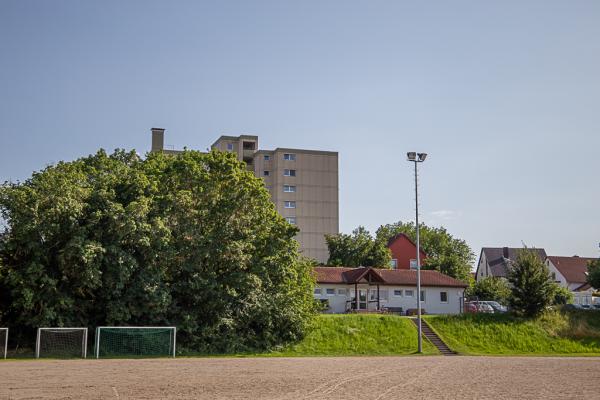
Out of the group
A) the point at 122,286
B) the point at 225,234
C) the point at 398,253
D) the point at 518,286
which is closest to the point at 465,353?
the point at 518,286

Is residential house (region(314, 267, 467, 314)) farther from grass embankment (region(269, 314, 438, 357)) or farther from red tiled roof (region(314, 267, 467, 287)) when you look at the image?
grass embankment (region(269, 314, 438, 357))

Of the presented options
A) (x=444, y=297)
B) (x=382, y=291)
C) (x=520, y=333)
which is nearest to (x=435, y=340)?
(x=520, y=333)

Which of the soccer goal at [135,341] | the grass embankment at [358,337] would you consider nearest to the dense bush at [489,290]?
the grass embankment at [358,337]

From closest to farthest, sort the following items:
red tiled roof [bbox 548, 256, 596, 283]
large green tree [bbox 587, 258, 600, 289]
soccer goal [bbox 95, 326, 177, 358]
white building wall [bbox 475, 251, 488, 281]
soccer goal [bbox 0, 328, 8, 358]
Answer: soccer goal [bbox 0, 328, 8, 358] < soccer goal [bbox 95, 326, 177, 358] < large green tree [bbox 587, 258, 600, 289] < red tiled roof [bbox 548, 256, 596, 283] < white building wall [bbox 475, 251, 488, 281]

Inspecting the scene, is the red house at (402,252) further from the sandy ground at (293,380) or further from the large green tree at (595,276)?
the sandy ground at (293,380)

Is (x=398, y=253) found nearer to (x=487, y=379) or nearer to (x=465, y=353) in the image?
(x=465, y=353)

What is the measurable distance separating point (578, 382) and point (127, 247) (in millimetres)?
25096

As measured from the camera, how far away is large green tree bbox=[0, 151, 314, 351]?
35.5 metres

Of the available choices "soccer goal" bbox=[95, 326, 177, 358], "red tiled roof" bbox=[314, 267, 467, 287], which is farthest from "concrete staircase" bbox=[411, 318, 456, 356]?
"soccer goal" bbox=[95, 326, 177, 358]

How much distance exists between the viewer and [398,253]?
8150 cm

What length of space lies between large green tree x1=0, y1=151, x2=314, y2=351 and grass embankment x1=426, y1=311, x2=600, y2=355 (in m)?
11.2

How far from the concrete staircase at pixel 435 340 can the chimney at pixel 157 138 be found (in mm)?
40441

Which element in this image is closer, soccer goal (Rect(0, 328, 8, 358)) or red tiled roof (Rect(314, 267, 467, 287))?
soccer goal (Rect(0, 328, 8, 358))

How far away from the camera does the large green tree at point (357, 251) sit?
75.4m
